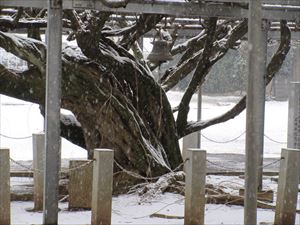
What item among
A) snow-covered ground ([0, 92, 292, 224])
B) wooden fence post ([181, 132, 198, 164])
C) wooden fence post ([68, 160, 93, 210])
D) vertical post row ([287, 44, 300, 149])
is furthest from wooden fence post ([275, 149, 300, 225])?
wooden fence post ([181, 132, 198, 164])

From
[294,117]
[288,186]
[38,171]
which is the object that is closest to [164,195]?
[38,171]

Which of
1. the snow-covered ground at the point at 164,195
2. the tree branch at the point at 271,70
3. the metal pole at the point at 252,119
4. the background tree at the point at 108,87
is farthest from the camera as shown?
the tree branch at the point at 271,70

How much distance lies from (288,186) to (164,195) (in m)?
2.45

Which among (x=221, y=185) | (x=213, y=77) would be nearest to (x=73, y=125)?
(x=221, y=185)

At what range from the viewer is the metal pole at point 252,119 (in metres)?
5.66

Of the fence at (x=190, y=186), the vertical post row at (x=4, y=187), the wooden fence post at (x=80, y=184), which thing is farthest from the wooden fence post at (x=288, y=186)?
the vertical post row at (x=4, y=187)

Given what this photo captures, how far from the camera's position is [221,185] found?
10594mm

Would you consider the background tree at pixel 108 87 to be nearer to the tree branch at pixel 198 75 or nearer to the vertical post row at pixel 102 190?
the tree branch at pixel 198 75

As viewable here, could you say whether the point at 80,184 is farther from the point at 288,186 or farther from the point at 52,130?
the point at 288,186

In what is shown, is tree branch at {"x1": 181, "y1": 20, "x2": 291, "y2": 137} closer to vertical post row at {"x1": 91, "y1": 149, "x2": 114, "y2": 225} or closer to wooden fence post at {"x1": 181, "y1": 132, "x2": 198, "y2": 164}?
wooden fence post at {"x1": 181, "y1": 132, "x2": 198, "y2": 164}

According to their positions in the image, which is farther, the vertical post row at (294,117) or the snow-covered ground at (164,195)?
the vertical post row at (294,117)

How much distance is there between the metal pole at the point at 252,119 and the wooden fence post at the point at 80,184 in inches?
139

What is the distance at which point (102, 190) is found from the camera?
303 inches

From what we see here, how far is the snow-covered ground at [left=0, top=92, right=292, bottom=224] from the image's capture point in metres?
8.57
